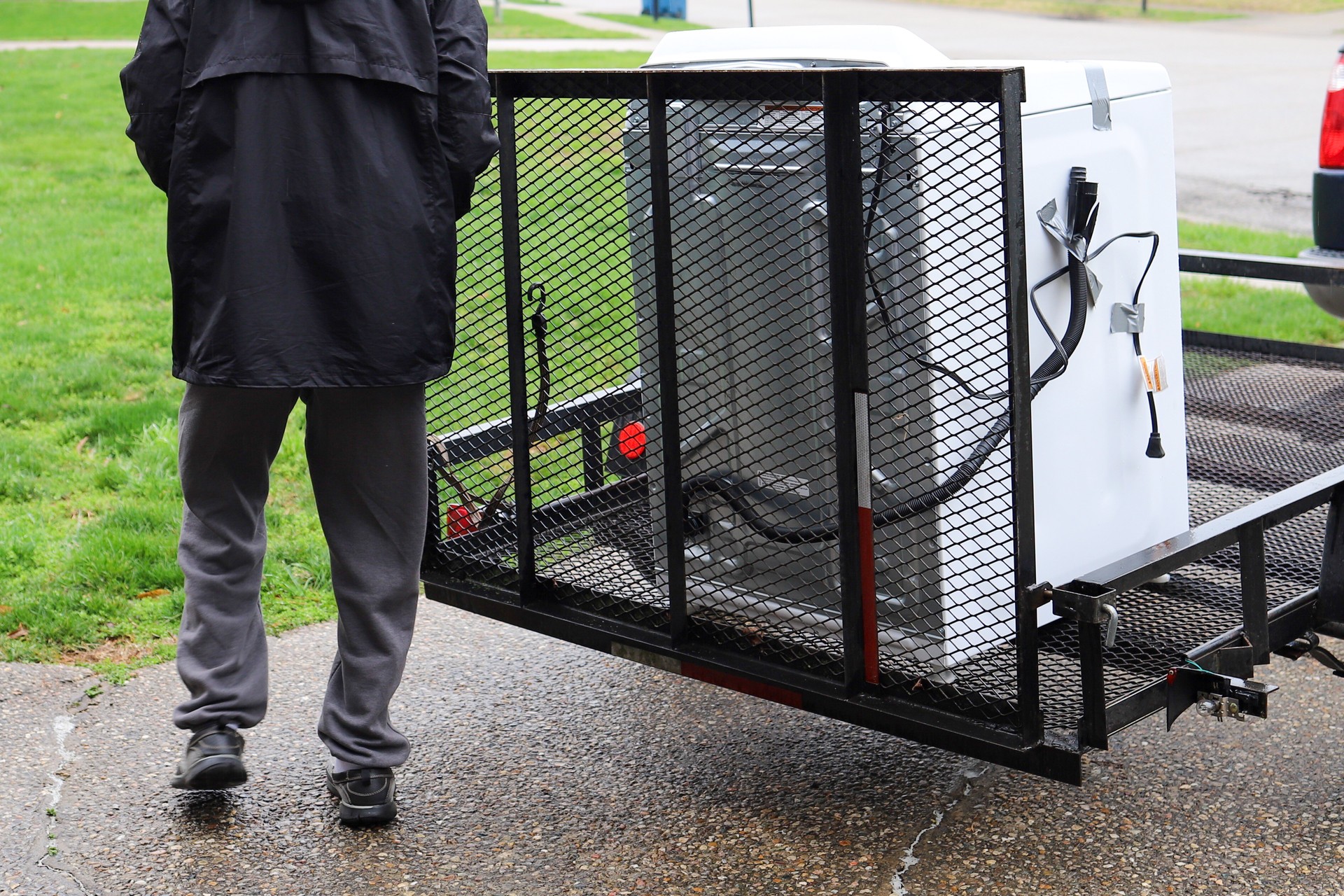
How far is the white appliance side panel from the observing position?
258 cm

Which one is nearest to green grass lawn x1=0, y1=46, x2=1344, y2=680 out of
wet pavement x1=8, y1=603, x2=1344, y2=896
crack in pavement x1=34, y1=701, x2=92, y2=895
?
crack in pavement x1=34, y1=701, x2=92, y2=895

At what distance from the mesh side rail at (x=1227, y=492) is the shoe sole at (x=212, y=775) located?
1.62 metres

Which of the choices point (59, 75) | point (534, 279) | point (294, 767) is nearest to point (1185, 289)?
point (534, 279)

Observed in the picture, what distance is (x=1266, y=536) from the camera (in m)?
3.49

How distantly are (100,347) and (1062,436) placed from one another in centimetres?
508

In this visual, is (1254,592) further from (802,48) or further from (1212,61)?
(1212,61)

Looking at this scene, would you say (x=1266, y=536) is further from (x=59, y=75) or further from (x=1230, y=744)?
(x=59, y=75)

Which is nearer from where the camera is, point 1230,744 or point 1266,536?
point 1230,744

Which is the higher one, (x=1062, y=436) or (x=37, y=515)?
(x=1062, y=436)

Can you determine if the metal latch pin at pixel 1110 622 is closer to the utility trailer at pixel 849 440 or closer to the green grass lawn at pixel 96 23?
the utility trailer at pixel 849 440

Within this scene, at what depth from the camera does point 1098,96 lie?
2.66 m

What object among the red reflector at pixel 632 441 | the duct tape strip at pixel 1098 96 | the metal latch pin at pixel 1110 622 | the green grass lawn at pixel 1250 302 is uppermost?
the duct tape strip at pixel 1098 96

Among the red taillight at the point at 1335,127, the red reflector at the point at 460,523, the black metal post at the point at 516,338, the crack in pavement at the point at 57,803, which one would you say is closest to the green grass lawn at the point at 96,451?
the crack in pavement at the point at 57,803

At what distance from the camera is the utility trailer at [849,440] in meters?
2.37
